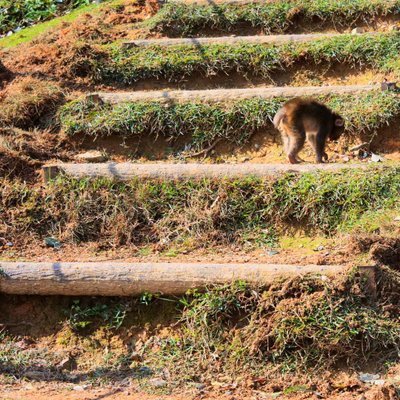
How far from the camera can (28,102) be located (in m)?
10.4

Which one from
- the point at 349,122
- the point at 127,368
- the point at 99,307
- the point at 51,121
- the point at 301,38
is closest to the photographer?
the point at 127,368

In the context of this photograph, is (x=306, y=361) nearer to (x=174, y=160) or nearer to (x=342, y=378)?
(x=342, y=378)

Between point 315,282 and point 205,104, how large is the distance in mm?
3603

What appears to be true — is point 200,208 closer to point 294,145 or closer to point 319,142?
point 294,145

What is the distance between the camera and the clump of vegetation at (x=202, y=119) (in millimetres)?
9875

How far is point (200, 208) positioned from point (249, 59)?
10.4ft

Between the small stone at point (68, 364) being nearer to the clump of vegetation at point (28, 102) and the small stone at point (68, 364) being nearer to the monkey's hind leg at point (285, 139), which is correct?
the monkey's hind leg at point (285, 139)

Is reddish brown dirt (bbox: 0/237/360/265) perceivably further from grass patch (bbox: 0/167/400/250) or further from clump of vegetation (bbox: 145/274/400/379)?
clump of vegetation (bbox: 145/274/400/379)

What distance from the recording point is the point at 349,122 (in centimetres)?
963

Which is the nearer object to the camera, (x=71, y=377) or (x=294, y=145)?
(x=71, y=377)

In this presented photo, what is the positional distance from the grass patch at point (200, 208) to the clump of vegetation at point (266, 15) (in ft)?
13.4

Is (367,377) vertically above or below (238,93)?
below

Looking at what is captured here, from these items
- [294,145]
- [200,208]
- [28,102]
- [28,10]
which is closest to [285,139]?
[294,145]

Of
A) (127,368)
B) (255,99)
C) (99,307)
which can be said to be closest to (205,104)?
(255,99)
